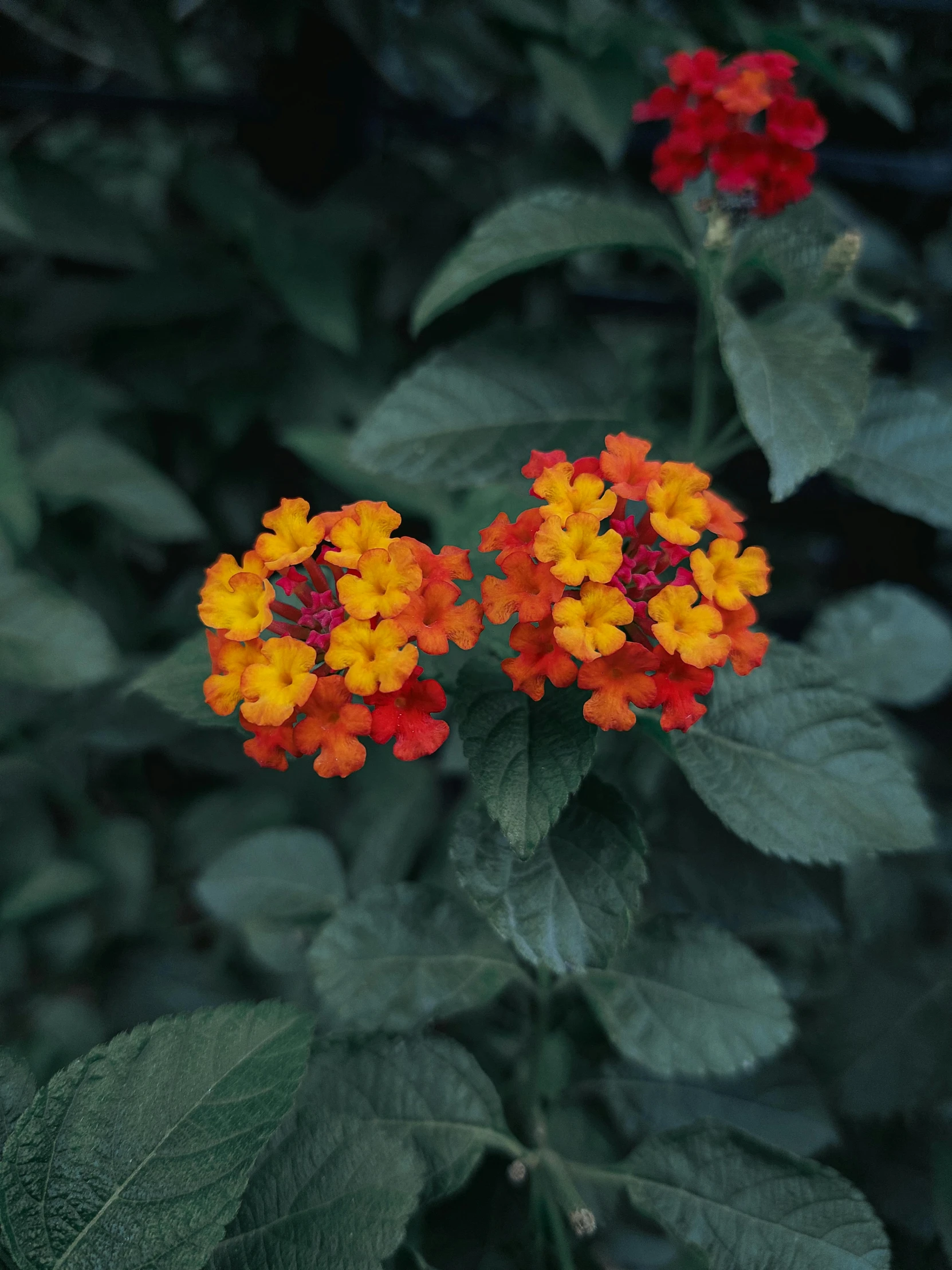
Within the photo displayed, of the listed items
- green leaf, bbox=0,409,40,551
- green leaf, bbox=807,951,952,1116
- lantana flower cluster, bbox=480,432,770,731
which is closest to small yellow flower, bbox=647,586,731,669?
lantana flower cluster, bbox=480,432,770,731

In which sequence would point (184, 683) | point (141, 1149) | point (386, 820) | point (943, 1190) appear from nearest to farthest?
point (141, 1149), point (184, 683), point (943, 1190), point (386, 820)

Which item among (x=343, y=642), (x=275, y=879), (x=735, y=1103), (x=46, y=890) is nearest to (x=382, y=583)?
(x=343, y=642)

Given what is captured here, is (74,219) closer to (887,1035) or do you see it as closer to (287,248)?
(287,248)

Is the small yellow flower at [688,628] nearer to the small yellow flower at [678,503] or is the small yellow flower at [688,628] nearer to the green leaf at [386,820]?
the small yellow flower at [678,503]

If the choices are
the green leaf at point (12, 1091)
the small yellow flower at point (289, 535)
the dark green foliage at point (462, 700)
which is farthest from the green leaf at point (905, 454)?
the green leaf at point (12, 1091)

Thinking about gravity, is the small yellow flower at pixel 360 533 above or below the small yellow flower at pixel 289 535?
above

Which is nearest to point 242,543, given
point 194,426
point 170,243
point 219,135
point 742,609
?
point 194,426

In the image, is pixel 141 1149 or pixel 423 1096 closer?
pixel 141 1149
